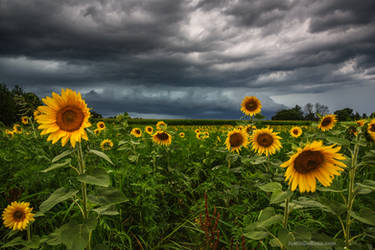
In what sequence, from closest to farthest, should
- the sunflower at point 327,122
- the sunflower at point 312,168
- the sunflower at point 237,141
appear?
the sunflower at point 312,168 < the sunflower at point 237,141 < the sunflower at point 327,122

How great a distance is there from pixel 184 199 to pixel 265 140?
4.67 ft

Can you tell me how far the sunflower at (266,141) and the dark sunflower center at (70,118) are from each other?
222cm

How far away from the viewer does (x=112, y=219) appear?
246 centimetres

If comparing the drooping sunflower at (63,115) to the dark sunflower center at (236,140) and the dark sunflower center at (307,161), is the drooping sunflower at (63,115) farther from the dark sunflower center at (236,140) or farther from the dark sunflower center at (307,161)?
the dark sunflower center at (236,140)

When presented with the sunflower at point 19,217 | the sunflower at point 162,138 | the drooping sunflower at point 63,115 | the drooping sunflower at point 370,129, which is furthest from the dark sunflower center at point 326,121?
the sunflower at point 19,217

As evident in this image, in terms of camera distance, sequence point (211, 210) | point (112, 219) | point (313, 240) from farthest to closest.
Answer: point (211, 210), point (112, 219), point (313, 240)

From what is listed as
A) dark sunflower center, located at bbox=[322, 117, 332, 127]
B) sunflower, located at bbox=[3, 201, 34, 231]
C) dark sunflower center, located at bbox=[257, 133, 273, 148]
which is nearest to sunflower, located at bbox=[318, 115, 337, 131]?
dark sunflower center, located at bbox=[322, 117, 332, 127]

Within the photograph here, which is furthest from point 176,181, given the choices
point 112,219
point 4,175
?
point 4,175

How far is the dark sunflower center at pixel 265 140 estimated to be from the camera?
2.97m

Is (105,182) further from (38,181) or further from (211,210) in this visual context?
(38,181)

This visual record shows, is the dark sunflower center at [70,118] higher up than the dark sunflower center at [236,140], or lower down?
higher up

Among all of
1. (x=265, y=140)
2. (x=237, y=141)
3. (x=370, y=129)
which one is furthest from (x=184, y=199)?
(x=370, y=129)

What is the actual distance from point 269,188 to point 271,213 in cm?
19

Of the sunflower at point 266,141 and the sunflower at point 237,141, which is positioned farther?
the sunflower at point 237,141
